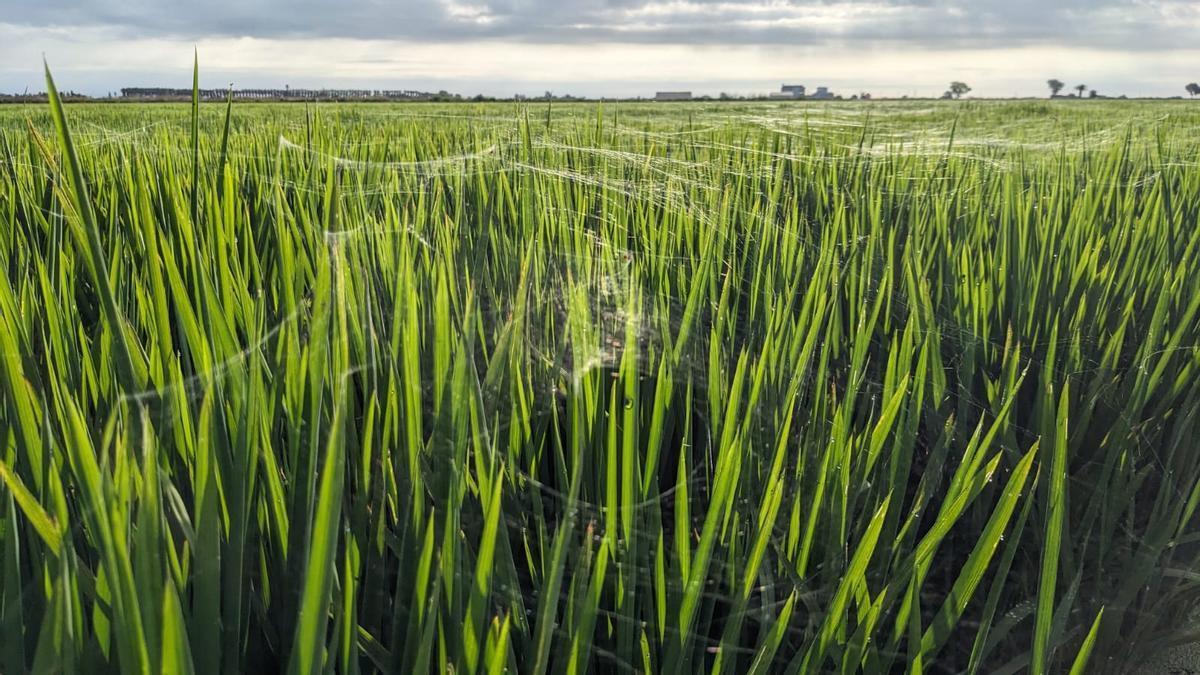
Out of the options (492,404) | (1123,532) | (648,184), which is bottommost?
(1123,532)

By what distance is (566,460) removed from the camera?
625mm

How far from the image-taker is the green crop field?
336mm

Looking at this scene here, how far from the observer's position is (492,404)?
20.2 inches

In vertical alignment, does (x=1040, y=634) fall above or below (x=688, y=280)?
below

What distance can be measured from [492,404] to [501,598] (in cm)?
13

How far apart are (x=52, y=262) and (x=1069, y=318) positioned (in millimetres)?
1166

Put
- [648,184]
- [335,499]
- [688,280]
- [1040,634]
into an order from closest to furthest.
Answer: [335,499], [1040,634], [688,280], [648,184]

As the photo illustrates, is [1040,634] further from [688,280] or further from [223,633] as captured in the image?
[688,280]

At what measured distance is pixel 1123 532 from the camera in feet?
2.46

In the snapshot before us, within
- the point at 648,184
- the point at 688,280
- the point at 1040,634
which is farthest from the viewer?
the point at 648,184

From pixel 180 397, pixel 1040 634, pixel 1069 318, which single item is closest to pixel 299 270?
pixel 180 397

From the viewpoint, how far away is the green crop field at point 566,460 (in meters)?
0.34

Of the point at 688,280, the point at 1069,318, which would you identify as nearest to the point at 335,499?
the point at 688,280

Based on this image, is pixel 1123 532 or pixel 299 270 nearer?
pixel 299 270
